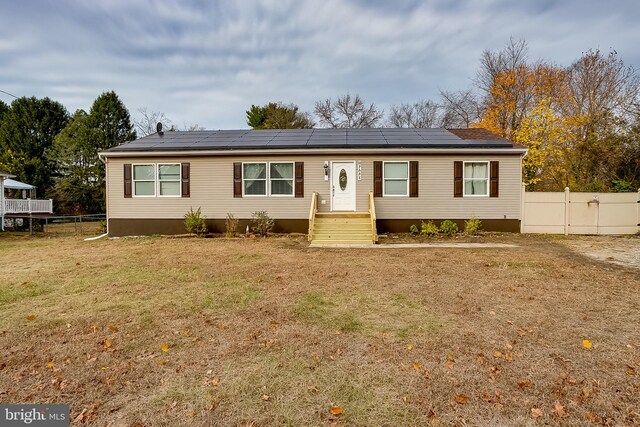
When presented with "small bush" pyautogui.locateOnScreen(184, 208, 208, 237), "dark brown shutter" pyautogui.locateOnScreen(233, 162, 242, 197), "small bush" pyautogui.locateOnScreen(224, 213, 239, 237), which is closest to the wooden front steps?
"small bush" pyautogui.locateOnScreen(224, 213, 239, 237)

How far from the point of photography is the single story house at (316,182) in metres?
12.3

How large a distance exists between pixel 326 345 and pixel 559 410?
1.94m

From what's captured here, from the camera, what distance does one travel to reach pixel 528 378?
2.76 metres

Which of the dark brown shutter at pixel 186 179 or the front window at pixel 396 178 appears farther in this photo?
the dark brown shutter at pixel 186 179

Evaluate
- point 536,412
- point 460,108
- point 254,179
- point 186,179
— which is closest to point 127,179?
point 186,179

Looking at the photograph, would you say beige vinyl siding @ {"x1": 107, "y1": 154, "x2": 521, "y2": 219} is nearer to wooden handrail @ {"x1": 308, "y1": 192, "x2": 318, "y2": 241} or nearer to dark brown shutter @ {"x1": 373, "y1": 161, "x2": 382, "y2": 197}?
dark brown shutter @ {"x1": 373, "y1": 161, "x2": 382, "y2": 197}

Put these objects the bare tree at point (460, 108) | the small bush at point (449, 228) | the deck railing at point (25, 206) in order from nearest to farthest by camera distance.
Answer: the small bush at point (449, 228), the deck railing at point (25, 206), the bare tree at point (460, 108)

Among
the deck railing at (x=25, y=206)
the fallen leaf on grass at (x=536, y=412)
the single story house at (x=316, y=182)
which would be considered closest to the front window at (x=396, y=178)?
the single story house at (x=316, y=182)

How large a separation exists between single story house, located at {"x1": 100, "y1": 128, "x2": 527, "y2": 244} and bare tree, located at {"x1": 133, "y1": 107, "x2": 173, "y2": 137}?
2438cm

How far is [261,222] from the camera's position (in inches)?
479

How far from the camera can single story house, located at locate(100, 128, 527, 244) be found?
12.3 m

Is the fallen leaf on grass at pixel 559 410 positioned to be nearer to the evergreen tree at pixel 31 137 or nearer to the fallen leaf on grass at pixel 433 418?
the fallen leaf on grass at pixel 433 418

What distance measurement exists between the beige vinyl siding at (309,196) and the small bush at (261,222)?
0.23 metres

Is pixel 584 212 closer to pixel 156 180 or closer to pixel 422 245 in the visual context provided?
pixel 422 245
